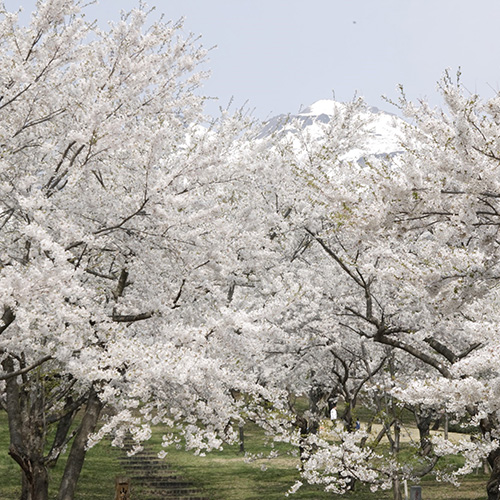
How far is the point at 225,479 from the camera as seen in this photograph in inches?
751

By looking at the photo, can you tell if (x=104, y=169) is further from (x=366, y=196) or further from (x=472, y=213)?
(x=472, y=213)

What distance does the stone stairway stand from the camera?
621 inches

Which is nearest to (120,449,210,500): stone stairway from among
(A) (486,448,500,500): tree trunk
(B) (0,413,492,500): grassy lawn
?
(B) (0,413,492,500): grassy lawn

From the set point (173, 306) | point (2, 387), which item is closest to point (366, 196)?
point (173, 306)

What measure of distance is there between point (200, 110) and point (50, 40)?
3412mm

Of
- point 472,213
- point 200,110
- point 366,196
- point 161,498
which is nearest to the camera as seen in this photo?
point 472,213

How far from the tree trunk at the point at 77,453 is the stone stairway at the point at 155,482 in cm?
577

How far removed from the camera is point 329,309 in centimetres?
1286

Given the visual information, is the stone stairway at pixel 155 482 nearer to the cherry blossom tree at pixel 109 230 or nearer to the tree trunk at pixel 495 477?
the cherry blossom tree at pixel 109 230

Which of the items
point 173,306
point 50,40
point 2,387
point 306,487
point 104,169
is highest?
point 50,40

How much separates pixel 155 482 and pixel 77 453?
898 centimetres

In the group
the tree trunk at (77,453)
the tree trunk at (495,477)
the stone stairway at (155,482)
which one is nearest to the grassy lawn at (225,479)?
the stone stairway at (155,482)

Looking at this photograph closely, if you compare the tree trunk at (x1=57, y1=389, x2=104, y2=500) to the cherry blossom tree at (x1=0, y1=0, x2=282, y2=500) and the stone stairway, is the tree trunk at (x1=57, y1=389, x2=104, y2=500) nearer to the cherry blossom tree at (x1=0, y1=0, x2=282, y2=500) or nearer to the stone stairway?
the cherry blossom tree at (x1=0, y1=0, x2=282, y2=500)

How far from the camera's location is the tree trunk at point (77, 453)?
968 cm
